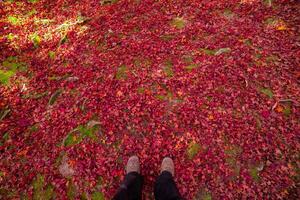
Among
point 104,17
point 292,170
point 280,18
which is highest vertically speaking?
point 104,17

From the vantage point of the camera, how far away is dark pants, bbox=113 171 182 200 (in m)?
4.42

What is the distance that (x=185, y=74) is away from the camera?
6.86 metres

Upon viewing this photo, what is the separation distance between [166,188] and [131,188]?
2.61 feet

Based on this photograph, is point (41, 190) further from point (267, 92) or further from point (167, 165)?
point (267, 92)

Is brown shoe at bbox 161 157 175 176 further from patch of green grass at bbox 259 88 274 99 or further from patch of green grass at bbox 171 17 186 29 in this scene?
patch of green grass at bbox 171 17 186 29

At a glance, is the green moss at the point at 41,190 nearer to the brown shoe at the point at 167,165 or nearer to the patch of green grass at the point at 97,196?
the patch of green grass at the point at 97,196

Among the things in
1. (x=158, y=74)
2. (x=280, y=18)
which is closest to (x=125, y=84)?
(x=158, y=74)

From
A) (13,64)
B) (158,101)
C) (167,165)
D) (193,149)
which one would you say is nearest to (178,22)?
(158,101)

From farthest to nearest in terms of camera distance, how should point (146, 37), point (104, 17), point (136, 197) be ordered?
1. point (104, 17)
2. point (146, 37)
3. point (136, 197)

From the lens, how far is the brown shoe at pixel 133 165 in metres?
5.13

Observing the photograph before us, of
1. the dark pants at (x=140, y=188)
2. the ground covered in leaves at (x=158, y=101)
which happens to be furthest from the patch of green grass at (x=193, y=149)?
the dark pants at (x=140, y=188)

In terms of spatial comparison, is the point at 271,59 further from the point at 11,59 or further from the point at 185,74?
the point at 11,59

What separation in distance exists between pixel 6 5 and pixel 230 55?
36.7 feet

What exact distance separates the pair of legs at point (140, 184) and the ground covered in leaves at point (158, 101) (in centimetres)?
30
